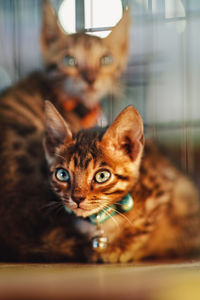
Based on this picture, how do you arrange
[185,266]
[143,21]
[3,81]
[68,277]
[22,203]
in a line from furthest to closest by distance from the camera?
[3,81], [143,21], [22,203], [185,266], [68,277]

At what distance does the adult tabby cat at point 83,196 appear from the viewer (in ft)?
2.59


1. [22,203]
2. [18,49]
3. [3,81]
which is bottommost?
[22,203]

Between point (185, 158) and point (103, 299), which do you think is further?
point (185, 158)

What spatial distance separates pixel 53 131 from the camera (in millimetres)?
857

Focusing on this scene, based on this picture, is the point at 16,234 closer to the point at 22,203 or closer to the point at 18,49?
the point at 22,203

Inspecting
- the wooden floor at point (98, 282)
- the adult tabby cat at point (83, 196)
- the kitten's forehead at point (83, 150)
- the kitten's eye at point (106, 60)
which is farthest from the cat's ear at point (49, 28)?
the wooden floor at point (98, 282)

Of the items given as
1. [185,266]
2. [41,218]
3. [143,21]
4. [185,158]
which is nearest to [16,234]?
[41,218]

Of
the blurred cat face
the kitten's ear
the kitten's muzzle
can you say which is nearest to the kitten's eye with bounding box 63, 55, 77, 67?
the blurred cat face

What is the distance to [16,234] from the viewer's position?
34.1 inches

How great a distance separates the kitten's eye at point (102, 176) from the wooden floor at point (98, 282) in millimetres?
182

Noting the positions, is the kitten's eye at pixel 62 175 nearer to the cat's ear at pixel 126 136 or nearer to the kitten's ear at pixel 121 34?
the cat's ear at pixel 126 136

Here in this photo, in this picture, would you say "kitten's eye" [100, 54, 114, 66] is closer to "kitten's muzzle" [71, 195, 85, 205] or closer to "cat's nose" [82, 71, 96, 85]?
"cat's nose" [82, 71, 96, 85]

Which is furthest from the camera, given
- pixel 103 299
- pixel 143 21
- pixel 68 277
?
pixel 143 21

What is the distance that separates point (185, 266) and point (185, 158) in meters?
0.49
